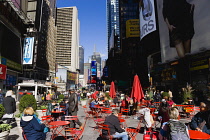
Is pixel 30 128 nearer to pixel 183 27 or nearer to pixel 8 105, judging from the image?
pixel 8 105

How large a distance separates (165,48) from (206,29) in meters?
9.10

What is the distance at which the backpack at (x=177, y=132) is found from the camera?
384 cm

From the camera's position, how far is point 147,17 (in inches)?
1406

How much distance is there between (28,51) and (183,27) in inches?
1013

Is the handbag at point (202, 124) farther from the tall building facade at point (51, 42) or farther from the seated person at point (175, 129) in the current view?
the tall building facade at point (51, 42)

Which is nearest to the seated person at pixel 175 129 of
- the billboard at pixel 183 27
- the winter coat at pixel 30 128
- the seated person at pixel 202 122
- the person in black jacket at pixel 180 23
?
the seated person at pixel 202 122

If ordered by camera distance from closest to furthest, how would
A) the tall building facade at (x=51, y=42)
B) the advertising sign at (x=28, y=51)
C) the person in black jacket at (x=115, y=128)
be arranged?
the person in black jacket at (x=115, y=128) → the advertising sign at (x=28, y=51) → the tall building facade at (x=51, y=42)

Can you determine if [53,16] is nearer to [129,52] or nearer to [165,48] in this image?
[129,52]

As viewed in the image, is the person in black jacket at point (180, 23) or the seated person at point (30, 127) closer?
the seated person at point (30, 127)

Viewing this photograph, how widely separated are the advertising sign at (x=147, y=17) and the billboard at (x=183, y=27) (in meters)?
3.18

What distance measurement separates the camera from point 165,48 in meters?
28.9

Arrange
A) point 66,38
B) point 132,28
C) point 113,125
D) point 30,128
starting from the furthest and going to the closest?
point 66,38
point 132,28
point 113,125
point 30,128

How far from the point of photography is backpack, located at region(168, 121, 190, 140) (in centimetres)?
384

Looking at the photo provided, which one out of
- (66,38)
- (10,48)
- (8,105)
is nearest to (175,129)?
(8,105)
